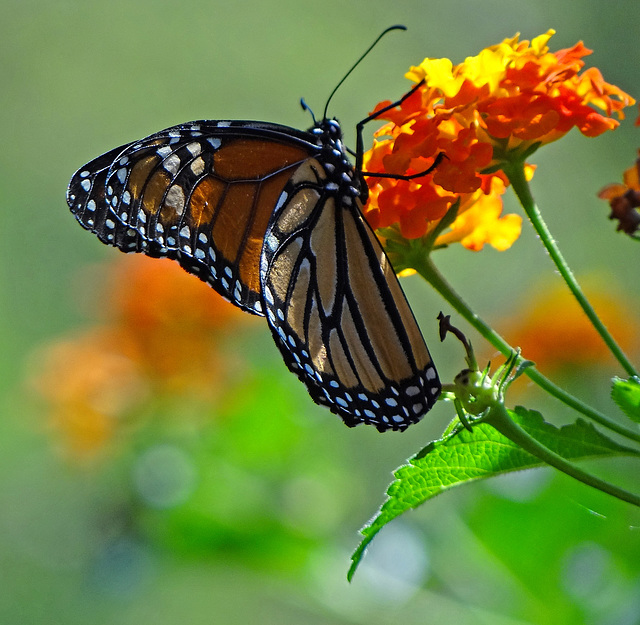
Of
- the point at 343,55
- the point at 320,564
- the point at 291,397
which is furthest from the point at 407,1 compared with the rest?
the point at 320,564

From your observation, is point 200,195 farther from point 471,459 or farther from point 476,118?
point 471,459

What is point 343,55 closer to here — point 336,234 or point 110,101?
point 110,101

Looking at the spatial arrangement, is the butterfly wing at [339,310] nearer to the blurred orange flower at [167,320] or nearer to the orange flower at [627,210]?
the orange flower at [627,210]

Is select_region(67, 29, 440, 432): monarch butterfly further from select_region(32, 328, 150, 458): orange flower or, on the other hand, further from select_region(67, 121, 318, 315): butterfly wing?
select_region(32, 328, 150, 458): orange flower

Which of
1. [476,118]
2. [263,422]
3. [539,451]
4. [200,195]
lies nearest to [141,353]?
[263,422]

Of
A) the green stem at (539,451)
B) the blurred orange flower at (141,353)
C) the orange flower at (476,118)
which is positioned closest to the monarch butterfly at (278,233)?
the orange flower at (476,118)

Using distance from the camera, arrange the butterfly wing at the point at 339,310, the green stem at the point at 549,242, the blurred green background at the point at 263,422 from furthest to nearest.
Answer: the blurred green background at the point at 263,422
the butterfly wing at the point at 339,310
the green stem at the point at 549,242

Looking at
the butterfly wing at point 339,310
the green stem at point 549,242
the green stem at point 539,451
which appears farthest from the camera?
the butterfly wing at point 339,310

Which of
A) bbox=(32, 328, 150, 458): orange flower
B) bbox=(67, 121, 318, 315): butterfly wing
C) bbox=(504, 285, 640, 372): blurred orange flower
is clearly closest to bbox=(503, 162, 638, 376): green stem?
bbox=(67, 121, 318, 315): butterfly wing
